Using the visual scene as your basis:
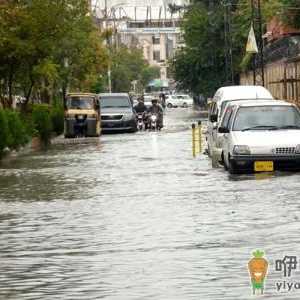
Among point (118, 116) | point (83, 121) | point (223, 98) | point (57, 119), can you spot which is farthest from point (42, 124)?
point (223, 98)

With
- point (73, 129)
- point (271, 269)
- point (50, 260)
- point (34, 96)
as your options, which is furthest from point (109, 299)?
point (34, 96)

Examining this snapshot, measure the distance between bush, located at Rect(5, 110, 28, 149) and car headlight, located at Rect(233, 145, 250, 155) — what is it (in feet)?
45.7

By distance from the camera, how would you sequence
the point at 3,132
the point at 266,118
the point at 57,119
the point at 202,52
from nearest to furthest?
1. the point at 266,118
2. the point at 3,132
3. the point at 57,119
4. the point at 202,52

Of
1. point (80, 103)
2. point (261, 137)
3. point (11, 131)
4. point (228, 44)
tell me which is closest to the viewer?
point (261, 137)

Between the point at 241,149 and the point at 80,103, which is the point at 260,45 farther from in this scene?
the point at 241,149

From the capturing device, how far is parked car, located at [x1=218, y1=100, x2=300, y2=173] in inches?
982

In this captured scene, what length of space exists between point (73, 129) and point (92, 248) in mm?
40178

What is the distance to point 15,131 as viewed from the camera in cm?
3941

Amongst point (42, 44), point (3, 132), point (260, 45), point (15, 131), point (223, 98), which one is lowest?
point (15, 131)

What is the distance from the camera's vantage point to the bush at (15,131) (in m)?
38.6

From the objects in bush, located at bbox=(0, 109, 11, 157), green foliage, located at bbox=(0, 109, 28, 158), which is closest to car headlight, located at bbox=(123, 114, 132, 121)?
green foliage, located at bbox=(0, 109, 28, 158)

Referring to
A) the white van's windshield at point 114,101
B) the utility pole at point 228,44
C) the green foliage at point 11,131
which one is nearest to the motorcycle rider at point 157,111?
the white van's windshield at point 114,101

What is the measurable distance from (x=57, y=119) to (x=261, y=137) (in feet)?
105

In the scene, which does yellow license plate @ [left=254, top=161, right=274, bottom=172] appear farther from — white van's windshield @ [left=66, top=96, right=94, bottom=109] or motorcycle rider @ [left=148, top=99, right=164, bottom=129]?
motorcycle rider @ [left=148, top=99, right=164, bottom=129]
